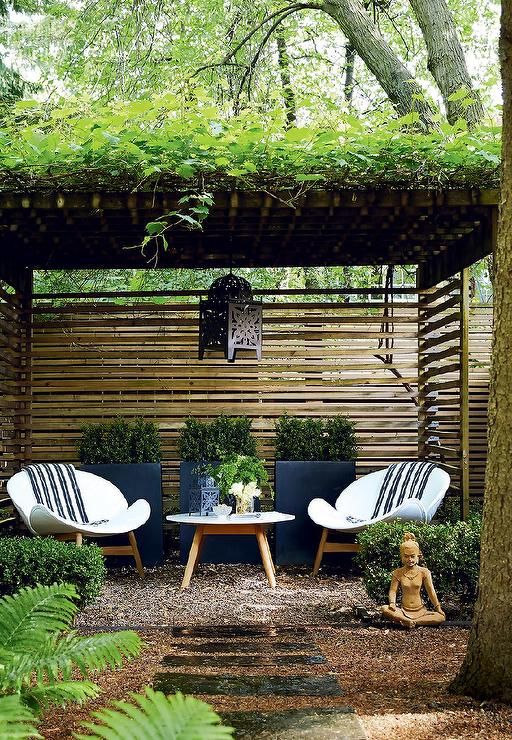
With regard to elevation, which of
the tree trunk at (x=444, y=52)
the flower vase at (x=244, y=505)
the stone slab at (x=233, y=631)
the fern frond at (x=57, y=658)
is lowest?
the stone slab at (x=233, y=631)

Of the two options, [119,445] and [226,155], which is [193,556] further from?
[226,155]

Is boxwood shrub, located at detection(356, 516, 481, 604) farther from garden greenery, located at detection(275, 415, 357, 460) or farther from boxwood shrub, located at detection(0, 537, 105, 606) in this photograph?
garden greenery, located at detection(275, 415, 357, 460)

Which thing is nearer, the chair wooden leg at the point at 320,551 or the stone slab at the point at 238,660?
the stone slab at the point at 238,660

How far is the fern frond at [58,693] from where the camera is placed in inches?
89.1

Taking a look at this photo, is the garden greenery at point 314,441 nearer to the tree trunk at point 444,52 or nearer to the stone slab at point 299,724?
the tree trunk at point 444,52

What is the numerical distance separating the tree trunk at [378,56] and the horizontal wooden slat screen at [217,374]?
261 centimetres

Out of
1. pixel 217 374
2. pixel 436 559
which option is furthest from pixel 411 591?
pixel 217 374

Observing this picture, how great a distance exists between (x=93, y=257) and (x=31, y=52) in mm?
4702

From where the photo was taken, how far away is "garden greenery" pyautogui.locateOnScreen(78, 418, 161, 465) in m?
6.67

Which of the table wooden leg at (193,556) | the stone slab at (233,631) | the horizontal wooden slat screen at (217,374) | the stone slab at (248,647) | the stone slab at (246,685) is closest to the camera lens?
the stone slab at (246,685)

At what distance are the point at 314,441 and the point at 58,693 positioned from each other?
4.40 m

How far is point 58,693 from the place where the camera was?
2.41 metres

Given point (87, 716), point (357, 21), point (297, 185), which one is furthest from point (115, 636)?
point (357, 21)

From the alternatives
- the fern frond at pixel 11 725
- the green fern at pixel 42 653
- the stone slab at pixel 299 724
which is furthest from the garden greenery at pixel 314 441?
the fern frond at pixel 11 725
